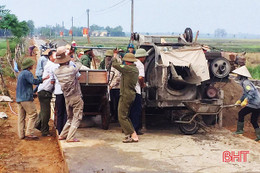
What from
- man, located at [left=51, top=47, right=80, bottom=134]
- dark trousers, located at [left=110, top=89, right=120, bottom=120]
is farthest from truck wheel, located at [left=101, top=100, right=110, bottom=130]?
man, located at [left=51, top=47, right=80, bottom=134]

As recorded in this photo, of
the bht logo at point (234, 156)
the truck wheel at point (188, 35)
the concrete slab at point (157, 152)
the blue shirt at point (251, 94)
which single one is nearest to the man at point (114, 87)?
the concrete slab at point (157, 152)

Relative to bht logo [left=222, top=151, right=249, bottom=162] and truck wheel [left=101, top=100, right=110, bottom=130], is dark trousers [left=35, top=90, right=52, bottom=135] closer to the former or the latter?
truck wheel [left=101, top=100, right=110, bottom=130]

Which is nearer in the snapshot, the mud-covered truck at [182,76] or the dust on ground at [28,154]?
the dust on ground at [28,154]

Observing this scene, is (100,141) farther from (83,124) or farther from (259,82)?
(259,82)

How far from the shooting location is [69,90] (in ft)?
24.5

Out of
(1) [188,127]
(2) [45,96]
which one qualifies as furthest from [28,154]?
(1) [188,127]

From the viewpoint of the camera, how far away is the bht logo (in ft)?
21.9

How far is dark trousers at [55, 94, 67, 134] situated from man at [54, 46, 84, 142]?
0.37 m

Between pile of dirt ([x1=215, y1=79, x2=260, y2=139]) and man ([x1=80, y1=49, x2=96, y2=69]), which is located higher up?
man ([x1=80, y1=49, x2=96, y2=69])

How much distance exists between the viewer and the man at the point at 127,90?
766 cm

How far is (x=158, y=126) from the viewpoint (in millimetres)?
9656

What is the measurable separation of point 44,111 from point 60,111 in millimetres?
585

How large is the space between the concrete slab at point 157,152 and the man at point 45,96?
851 mm

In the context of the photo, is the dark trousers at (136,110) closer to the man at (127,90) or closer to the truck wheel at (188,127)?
the man at (127,90)
